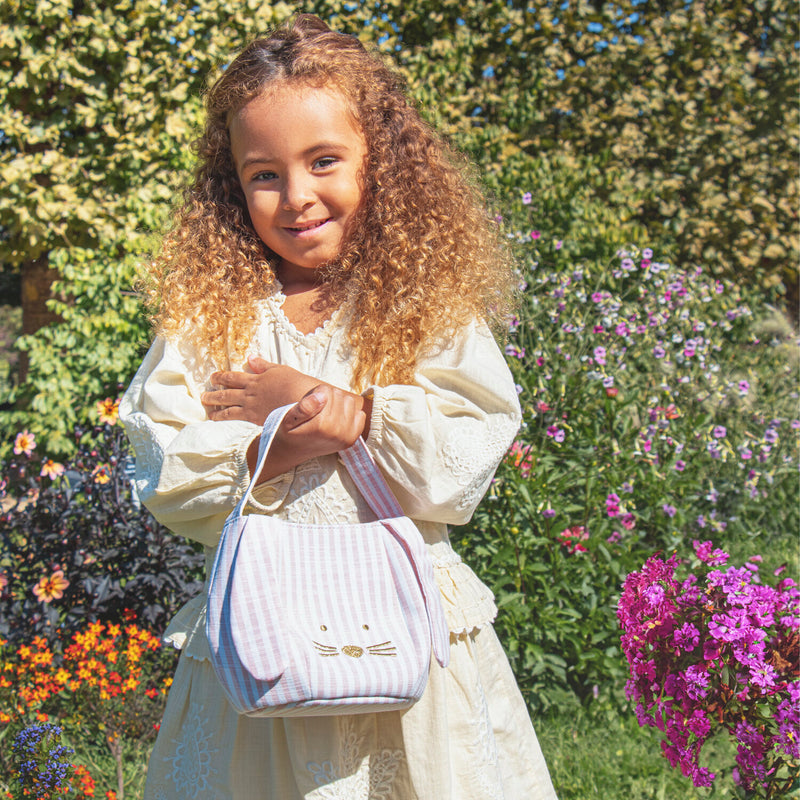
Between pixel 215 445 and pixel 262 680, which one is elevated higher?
pixel 215 445

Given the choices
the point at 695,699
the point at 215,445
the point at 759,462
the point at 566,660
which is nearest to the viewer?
the point at 215,445

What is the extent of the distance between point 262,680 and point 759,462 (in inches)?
136

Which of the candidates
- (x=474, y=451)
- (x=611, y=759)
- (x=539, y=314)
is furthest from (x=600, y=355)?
(x=474, y=451)

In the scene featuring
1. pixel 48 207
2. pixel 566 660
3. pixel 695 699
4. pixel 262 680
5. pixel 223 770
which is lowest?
pixel 566 660

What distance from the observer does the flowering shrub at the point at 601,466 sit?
8.55 feet

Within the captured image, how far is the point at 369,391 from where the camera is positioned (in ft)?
4.14

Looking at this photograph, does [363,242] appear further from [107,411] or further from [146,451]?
[107,411]

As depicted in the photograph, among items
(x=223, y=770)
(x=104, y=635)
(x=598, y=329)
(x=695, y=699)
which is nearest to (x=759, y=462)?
(x=598, y=329)

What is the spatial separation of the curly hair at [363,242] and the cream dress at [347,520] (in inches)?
2.3

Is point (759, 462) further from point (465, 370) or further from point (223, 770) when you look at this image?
point (223, 770)

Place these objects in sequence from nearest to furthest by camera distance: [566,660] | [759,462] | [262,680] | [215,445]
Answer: [262,680] < [215,445] < [566,660] < [759,462]

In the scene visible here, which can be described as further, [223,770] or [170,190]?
[170,190]

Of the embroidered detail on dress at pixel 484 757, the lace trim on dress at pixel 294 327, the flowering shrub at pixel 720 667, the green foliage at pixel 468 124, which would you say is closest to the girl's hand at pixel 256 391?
the lace trim on dress at pixel 294 327

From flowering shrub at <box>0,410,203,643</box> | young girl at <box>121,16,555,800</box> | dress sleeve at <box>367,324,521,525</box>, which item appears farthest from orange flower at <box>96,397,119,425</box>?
dress sleeve at <box>367,324,521,525</box>
